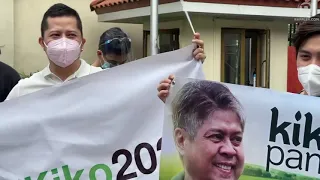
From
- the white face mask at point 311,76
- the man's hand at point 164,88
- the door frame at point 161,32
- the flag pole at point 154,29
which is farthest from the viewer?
the door frame at point 161,32

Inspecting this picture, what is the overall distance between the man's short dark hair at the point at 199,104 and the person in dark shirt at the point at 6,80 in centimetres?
132

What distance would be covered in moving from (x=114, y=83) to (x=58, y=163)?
42 centimetres

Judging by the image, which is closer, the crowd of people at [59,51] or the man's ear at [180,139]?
the man's ear at [180,139]

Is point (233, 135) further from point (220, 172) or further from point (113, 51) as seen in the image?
point (113, 51)

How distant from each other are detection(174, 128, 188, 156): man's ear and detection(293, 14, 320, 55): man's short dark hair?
0.73m

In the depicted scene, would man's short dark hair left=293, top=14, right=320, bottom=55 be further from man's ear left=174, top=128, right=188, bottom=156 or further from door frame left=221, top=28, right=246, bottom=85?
door frame left=221, top=28, right=246, bottom=85

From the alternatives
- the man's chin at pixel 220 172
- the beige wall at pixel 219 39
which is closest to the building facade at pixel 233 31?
the beige wall at pixel 219 39

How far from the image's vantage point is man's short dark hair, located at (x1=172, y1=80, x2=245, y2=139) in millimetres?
2066

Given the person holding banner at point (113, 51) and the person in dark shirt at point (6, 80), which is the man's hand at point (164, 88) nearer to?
the person in dark shirt at point (6, 80)

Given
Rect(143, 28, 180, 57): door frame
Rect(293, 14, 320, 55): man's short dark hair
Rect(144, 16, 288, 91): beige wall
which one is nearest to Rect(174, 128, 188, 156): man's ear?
Rect(293, 14, 320, 55): man's short dark hair

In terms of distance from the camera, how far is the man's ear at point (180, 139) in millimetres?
2084

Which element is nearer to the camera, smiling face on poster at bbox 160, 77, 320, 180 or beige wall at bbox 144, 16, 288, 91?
smiling face on poster at bbox 160, 77, 320, 180

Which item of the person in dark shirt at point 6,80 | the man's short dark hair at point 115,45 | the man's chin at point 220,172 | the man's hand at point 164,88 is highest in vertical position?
the man's short dark hair at point 115,45

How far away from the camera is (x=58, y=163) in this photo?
2244mm
